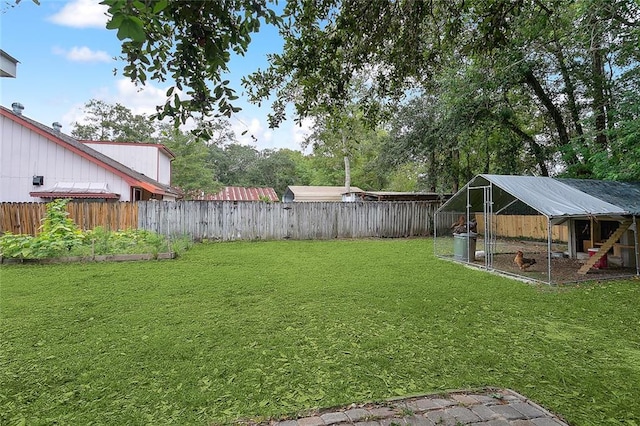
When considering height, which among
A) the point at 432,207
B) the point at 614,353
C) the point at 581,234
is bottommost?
the point at 614,353

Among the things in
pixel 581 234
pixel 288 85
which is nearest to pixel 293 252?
pixel 288 85

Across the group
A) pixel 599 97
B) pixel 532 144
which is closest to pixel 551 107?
pixel 532 144

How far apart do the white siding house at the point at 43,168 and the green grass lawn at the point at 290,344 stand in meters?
5.67

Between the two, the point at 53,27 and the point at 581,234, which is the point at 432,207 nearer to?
the point at 581,234

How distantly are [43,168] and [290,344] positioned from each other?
12375 millimetres

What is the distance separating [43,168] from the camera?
11.4m

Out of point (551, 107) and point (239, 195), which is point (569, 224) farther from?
point (239, 195)

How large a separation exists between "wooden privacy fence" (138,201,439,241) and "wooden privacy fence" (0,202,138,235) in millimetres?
404

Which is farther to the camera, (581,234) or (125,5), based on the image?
(581,234)

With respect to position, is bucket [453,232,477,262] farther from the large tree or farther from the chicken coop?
the large tree

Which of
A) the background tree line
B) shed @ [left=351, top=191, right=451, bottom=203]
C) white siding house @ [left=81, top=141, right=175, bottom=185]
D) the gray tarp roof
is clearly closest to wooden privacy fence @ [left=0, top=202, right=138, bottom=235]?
the background tree line

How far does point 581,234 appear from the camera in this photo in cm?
896

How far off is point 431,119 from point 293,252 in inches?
322

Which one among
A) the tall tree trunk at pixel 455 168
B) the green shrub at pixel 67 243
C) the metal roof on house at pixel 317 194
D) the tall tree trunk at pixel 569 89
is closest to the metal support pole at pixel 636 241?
the tall tree trunk at pixel 569 89
